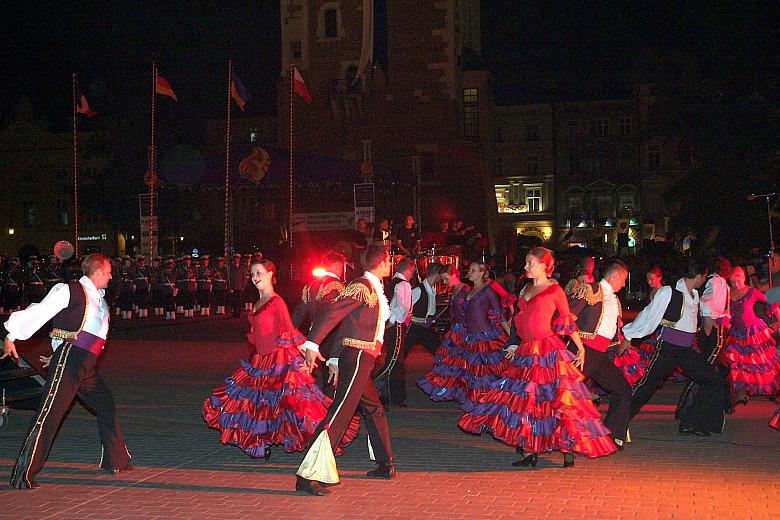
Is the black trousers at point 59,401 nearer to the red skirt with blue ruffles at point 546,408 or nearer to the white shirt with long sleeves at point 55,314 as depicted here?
the white shirt with long sleeves at point 55,314

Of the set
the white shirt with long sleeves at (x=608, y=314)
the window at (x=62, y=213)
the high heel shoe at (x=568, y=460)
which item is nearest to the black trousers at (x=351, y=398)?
the high heel shoe at (x=568, y=460)

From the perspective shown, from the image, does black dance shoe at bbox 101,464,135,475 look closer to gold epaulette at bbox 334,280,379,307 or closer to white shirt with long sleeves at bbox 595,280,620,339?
gold epaulette at bbox 334,280,379,307

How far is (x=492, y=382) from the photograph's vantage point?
11.6m

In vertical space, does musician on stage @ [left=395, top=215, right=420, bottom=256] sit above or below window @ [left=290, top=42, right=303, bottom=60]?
below

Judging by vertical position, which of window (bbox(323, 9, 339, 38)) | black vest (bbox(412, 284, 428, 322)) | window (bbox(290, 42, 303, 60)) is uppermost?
window (bbox(323, 9, 339, 38))

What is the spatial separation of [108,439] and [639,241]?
65364 millimetres

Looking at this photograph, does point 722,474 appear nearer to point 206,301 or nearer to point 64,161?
point 206,301

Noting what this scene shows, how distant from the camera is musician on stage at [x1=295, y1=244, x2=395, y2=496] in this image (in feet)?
25.0

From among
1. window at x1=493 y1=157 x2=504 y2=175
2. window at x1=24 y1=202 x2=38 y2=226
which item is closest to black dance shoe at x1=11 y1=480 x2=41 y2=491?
window at x1=493 y1=157 x2=504 y2=175

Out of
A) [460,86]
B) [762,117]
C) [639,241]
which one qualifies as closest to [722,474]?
[762,117]

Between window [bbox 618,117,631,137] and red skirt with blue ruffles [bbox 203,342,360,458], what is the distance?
69.3 meters

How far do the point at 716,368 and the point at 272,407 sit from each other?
17.6 ft

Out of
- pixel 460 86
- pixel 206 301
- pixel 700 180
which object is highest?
pixel 460 86

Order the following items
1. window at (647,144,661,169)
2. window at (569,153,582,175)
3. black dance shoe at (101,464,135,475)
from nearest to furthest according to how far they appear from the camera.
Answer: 1. black dance shoe at (101,464,135,475)
2. window at (647,144,661,169)
3. window at (569,153,582,175)
